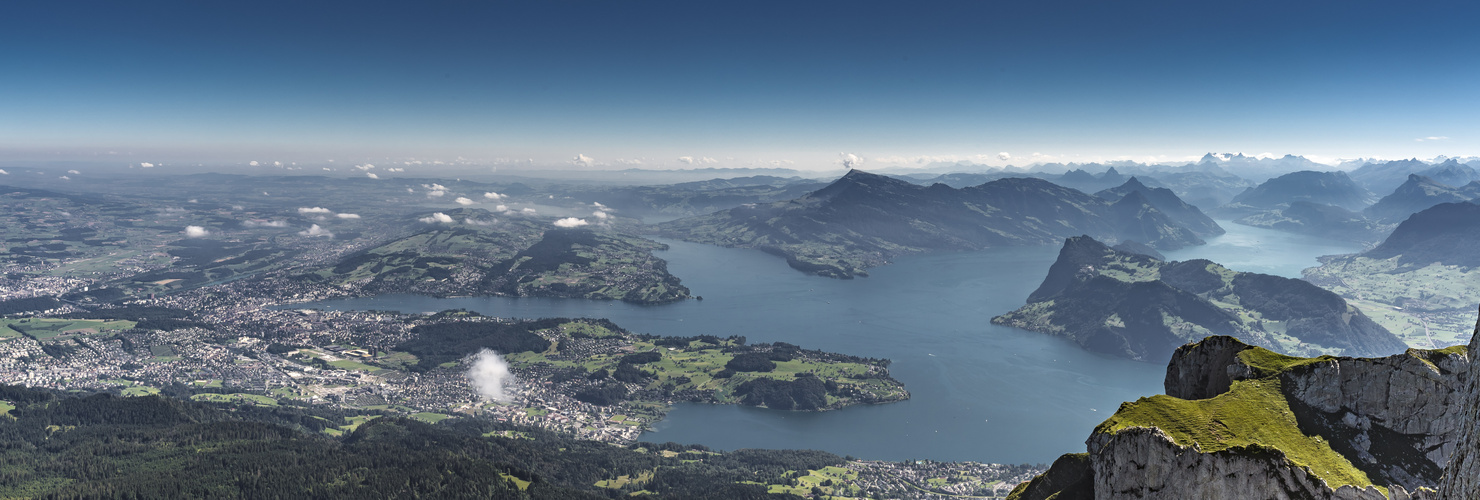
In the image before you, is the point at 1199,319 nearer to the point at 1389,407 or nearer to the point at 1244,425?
the point at 1389,407

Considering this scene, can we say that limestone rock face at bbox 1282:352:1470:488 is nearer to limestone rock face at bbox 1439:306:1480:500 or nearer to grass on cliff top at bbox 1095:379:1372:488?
grass on cliff top at bbox 1095:379:1372:488

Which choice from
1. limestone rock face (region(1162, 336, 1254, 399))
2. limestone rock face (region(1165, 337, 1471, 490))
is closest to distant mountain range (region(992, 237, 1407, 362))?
limestone rock face (region(1162, 336, 1254, 399))

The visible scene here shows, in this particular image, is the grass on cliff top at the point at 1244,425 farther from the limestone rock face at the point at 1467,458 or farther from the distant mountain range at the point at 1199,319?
the distant mountain range at the point at 1199,319

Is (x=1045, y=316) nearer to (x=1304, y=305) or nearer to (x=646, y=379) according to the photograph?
(x=1304, y=305)

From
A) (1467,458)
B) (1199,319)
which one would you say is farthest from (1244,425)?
(1199,319)

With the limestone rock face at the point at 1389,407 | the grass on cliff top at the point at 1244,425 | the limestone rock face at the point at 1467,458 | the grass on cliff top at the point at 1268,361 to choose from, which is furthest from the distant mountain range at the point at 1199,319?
the limestone rock face at the point at 1467,458
